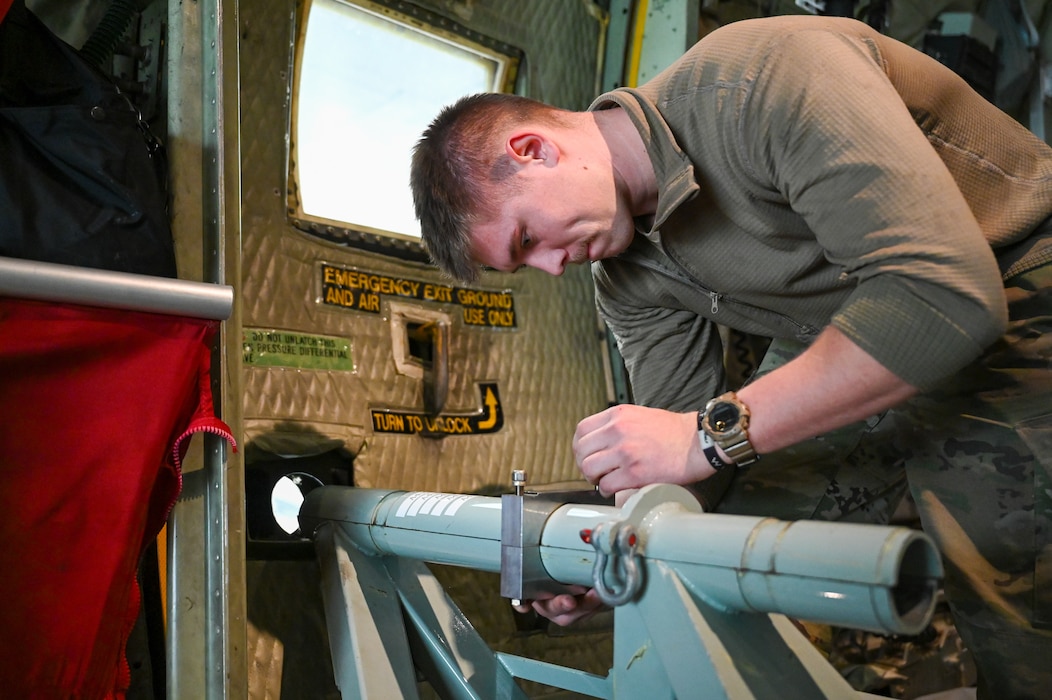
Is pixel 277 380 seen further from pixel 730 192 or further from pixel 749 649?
pixel 749 649

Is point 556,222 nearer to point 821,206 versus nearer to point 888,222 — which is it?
point 821,206

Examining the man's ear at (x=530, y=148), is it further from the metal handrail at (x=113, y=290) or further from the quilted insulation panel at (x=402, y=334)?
the quilted insulation panel at (x=402, y=334)

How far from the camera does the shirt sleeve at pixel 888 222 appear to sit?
4.53ft

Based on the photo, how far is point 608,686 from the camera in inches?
69.1

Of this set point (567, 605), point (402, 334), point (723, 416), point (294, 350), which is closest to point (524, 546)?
point (567, 605)

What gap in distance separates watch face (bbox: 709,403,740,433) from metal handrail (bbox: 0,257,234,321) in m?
0.94

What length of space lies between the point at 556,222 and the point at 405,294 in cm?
116

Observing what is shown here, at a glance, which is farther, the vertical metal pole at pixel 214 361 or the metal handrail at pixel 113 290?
the vertical metal pole at pixel 214 361

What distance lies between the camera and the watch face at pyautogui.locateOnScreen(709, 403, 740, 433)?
5.11 ft

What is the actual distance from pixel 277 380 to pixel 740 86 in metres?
1.49

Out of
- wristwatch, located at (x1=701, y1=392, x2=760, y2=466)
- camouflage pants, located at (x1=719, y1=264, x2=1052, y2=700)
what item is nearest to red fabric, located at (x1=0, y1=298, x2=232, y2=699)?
wristwatch, located at (x1=701, y1=392, x2=760, y2=466)

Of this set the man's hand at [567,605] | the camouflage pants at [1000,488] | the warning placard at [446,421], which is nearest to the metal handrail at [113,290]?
the man's hand at [567,605]

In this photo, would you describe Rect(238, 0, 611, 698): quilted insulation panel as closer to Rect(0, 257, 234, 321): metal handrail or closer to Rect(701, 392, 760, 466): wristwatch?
Rect(0, 257, 234, 321): metal handrail

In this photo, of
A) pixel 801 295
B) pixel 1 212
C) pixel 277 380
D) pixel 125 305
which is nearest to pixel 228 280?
pixel 125 305
